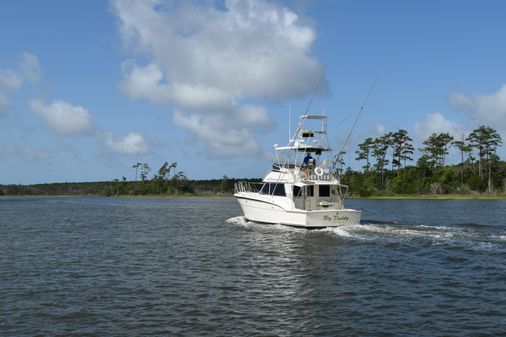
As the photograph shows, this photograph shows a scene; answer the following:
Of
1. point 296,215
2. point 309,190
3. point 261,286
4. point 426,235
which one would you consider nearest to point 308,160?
point 309,190

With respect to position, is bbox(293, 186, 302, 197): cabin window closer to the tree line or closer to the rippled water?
the rippled water

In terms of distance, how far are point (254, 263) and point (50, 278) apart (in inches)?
343

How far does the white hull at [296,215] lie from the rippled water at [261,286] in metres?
1.98

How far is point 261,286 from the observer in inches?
687

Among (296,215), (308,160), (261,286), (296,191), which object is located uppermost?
(308,160)

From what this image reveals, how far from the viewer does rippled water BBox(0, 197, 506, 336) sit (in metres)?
12.9

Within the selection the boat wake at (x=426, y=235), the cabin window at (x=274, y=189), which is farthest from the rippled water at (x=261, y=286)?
the cabin window at (x=274, y=189)

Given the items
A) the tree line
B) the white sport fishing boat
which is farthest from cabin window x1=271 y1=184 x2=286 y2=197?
the tree line

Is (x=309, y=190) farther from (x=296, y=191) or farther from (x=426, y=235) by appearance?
(x=426, y=235)

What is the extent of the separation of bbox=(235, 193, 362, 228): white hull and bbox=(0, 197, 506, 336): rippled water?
1.98 meters

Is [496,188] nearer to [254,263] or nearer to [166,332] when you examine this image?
[254,263]

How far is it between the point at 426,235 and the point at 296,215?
8779 millimetres

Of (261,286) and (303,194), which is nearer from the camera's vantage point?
(261,286)

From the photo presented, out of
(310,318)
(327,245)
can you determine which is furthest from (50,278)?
(327,245)
